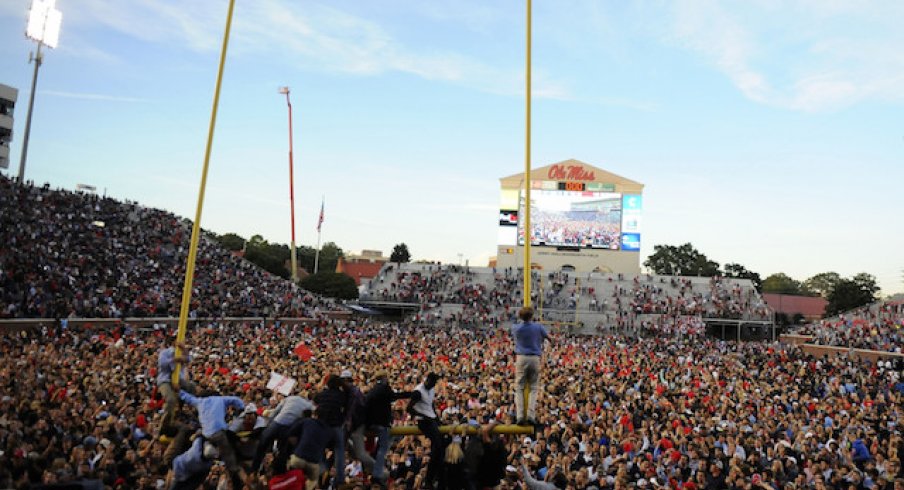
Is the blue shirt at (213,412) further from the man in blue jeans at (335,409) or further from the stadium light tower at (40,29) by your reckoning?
the stadium light tower at (40,29)

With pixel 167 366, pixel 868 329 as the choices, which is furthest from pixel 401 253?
pixel 167 366

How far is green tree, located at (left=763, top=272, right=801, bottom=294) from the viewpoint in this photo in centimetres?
10728

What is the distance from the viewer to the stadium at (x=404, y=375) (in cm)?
800

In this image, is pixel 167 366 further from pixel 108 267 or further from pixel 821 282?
pixel 821 282

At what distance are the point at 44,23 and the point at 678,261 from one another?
88.4 meters

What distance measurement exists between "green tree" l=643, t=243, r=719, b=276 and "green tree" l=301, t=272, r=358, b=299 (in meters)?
54.2

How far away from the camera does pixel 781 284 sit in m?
113

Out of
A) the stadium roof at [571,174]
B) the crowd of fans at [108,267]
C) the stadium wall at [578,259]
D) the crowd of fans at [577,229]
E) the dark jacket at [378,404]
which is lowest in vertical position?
the dark jacket at [378,404]

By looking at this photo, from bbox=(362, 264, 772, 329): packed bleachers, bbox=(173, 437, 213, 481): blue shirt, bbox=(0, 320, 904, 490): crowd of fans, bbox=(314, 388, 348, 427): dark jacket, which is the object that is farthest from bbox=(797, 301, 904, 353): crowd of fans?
bbox=(173, 437, 213, 481): blue shirt

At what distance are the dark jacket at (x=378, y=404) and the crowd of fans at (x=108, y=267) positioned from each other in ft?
77.5

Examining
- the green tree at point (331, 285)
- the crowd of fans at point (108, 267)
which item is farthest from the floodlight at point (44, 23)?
the green tree at point (331, 285)

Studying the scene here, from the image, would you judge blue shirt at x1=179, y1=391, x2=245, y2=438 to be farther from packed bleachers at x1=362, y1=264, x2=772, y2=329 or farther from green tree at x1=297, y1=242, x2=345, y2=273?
green tree at x1=297, y1=242, x2=345, y2=273

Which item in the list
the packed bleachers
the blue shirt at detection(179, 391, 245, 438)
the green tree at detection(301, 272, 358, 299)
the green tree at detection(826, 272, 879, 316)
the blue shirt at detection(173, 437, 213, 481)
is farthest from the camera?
the green tree at detection(826, 272, 879, 316)

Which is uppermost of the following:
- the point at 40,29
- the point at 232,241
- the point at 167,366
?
the point at 40,29
